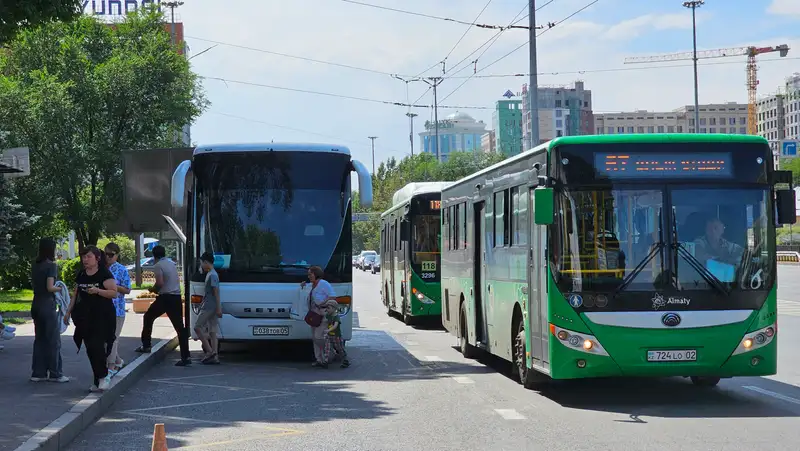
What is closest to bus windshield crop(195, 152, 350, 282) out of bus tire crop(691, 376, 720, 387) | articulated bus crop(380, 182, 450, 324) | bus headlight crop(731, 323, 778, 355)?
bus tire crop(691, 376, 720, 387)

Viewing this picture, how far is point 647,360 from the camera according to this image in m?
12.3

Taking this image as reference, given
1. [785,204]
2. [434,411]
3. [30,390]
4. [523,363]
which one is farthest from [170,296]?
[785,204]

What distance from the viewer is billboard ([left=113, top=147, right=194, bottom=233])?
25609 mm

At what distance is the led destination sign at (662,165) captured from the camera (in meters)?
12.5

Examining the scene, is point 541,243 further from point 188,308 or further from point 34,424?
point 188,308

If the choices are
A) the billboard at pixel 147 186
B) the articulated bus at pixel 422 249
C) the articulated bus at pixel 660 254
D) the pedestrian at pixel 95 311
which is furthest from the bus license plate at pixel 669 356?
the billboard at pixel 147 186

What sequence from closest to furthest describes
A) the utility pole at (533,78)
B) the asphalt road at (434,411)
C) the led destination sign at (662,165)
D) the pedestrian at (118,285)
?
the asphalt road at (434,411), the led destination sign at (662,165), the pedestrian at (118,285), the utility pole at (533,78)

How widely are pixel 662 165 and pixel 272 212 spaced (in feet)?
24.6

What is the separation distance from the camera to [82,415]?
11.5 metres

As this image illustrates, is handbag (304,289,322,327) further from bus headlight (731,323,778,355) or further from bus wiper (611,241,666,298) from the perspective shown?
bus headlight (731,323,778,355)

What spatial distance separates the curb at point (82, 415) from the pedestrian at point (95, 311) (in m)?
0.32

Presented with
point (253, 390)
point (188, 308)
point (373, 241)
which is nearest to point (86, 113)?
point (188, 308)

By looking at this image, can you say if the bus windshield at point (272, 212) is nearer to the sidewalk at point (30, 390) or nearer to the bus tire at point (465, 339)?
the bus tire at point (465, 339)

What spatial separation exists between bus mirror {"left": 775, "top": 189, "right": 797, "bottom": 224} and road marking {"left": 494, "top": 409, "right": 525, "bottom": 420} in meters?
3.29
